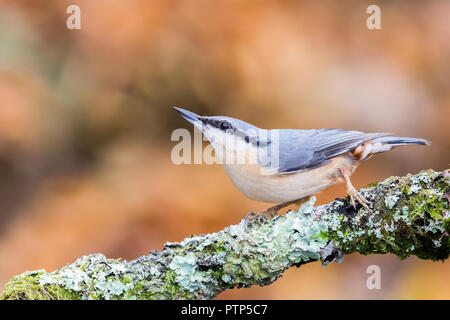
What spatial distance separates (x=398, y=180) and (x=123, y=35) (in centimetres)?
249

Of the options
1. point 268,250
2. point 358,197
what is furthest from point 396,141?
point 268,250

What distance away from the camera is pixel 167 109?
361cm

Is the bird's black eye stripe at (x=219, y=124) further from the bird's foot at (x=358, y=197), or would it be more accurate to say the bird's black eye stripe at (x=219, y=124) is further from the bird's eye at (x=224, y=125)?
the bird's foot at (x=358, y=197)

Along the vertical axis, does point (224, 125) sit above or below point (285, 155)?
above

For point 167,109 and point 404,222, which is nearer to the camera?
point 404,222

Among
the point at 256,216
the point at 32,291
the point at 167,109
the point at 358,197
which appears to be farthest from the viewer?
the point at 167,109

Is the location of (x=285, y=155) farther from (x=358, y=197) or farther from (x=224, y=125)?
(x=358, y=197)

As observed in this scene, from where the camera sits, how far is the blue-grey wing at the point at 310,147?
2.49 meters

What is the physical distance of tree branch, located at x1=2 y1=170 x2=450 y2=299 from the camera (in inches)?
72.8

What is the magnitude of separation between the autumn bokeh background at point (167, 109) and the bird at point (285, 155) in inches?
36.2

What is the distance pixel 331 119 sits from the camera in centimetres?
370

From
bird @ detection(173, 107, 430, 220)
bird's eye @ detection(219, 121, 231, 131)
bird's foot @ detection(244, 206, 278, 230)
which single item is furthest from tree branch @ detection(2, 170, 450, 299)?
bird's eye @ detection(219, 121, 231, 131)

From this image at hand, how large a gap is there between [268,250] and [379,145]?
973 millimetres

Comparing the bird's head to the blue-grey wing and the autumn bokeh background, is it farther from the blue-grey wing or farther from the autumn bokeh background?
the autumn bokeh background
